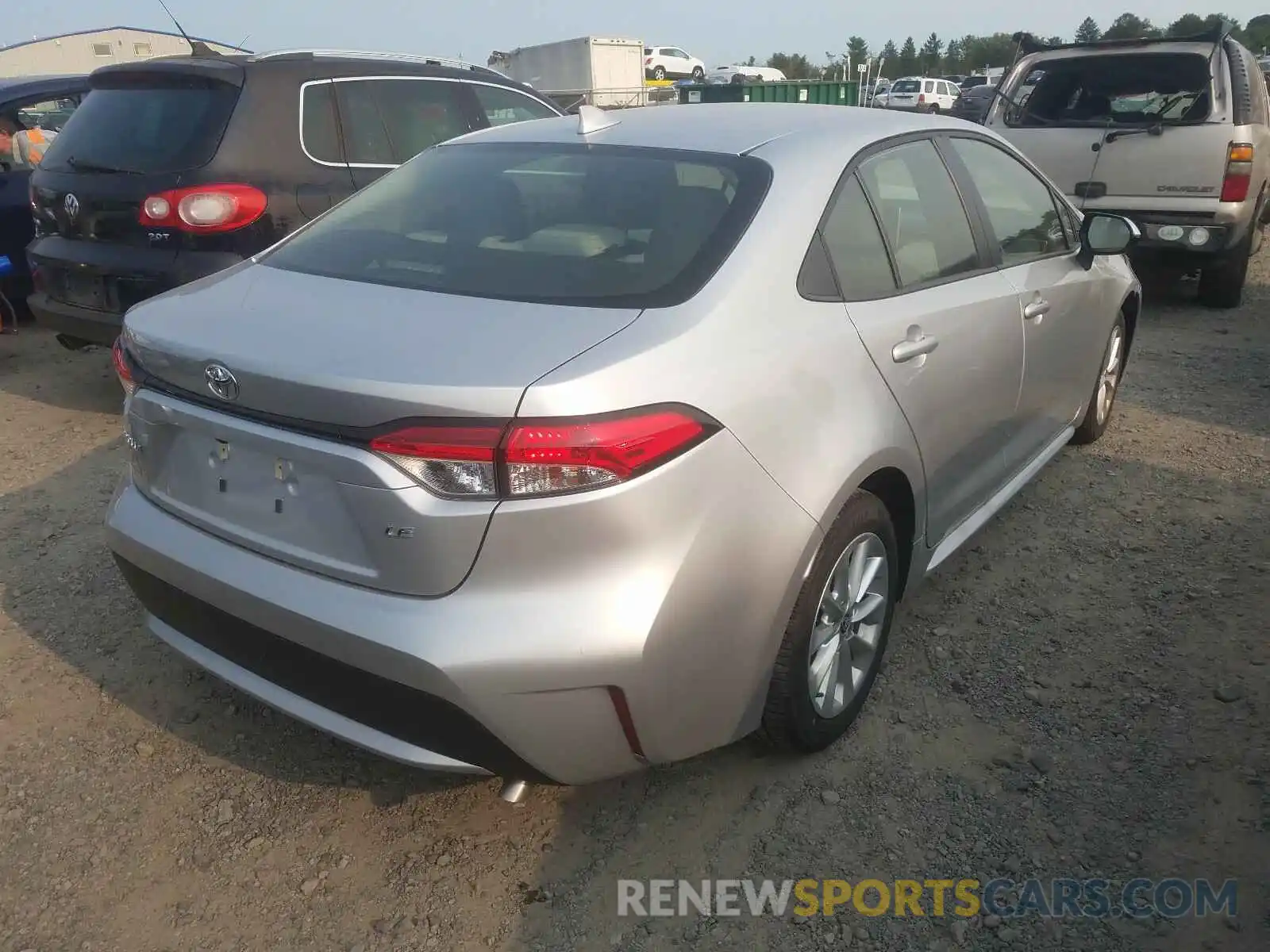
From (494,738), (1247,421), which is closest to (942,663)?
(494,738)

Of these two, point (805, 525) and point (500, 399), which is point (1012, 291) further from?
point (500, 399)

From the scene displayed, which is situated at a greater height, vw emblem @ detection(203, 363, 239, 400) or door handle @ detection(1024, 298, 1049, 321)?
vw emblem @ detection(203, 363, 239, 400)

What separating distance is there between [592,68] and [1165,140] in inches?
985

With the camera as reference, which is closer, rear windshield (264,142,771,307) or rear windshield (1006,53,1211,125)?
rear windshield (264,142,771,307)

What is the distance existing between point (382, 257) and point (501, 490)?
999mm

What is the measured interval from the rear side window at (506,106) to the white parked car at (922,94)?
3061 centimetres

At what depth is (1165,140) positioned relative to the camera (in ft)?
22.6

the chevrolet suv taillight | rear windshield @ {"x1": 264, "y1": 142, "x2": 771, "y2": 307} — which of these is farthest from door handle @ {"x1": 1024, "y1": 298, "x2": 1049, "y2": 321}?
the chevrolet suv taillight

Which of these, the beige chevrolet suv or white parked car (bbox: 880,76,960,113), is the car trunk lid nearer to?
the beige chevrolet suv

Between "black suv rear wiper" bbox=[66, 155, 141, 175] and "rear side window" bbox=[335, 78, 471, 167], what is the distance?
1003 mm

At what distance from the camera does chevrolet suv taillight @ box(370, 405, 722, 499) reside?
1.83m

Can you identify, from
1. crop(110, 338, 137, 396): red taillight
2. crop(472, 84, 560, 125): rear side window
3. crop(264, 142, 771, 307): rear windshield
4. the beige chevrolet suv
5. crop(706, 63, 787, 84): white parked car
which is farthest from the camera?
crop(706, 63, 787, 84): white parked car

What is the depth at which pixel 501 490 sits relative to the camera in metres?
1.86

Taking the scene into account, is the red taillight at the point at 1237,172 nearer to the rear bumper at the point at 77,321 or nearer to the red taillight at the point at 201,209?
the red taillight at the point at 201,209
